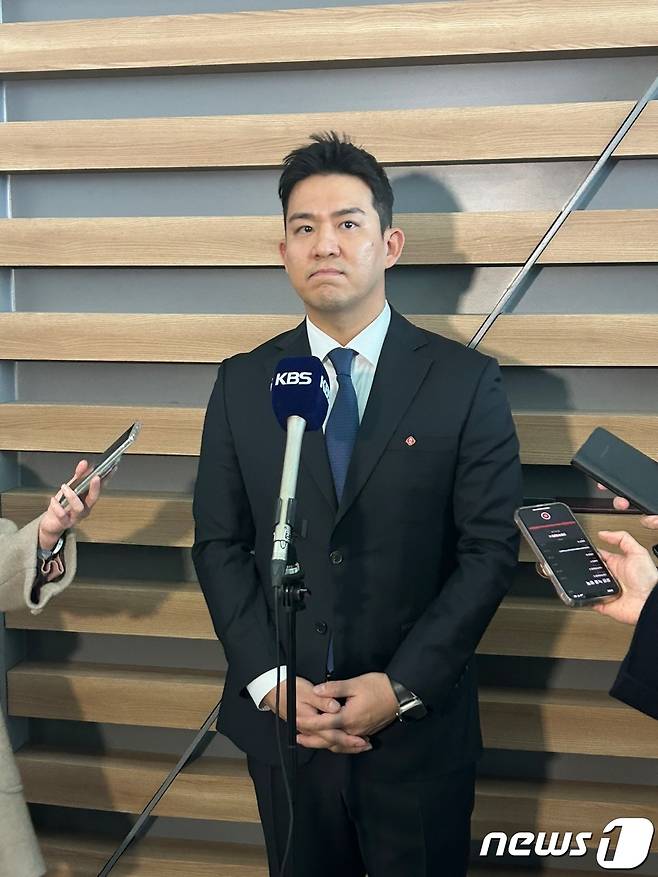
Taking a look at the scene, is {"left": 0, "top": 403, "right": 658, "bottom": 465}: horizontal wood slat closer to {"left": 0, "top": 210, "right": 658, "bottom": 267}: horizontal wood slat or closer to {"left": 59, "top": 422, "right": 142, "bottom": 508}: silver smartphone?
{"left": 0, "top": 210, "right": 658, "bottom": 267}: horizontal wood slat

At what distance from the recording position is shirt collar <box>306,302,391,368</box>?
6.16 feet

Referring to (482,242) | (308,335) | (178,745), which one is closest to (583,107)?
(482,242)

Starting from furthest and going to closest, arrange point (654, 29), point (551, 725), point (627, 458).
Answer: point (551, 725)
point (654, 29)
point (627, 458)

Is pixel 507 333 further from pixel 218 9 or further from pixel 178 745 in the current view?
pixel 178 745

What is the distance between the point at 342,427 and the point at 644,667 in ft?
2.26

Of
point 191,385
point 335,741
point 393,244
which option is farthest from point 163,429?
point 335,741

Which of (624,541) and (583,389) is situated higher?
(583,389)

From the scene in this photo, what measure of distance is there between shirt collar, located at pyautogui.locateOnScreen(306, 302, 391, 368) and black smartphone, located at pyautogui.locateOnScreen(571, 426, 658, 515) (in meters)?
0.47

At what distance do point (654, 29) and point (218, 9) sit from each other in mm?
1046

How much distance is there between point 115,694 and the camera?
247cm

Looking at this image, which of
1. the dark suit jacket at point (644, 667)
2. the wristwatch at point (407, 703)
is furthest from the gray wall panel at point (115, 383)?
the dark suit jacket at point (644, 667)

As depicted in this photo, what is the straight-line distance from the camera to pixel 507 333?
2.28m

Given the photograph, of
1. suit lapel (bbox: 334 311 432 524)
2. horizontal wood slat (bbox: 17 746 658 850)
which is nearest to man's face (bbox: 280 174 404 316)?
suit lapel (bbox: 334 311 432 524)

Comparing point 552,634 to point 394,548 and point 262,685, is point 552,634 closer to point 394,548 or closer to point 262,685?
point 394,548
